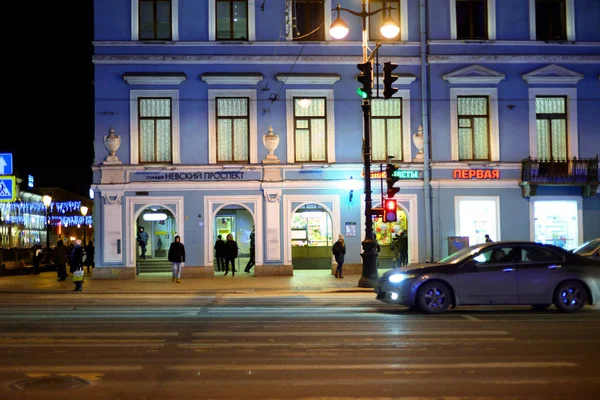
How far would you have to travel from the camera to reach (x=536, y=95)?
2947cm

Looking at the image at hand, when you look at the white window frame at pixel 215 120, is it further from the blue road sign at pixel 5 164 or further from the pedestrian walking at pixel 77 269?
the blue road sign at pixel 5 164

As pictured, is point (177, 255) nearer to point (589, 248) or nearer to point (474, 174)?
point (474, 174)

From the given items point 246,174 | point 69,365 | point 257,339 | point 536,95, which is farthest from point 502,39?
point 69,365

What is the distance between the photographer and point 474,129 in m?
29.5

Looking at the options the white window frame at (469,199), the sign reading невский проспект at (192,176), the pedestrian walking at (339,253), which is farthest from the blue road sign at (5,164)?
the white window frame at (469,199)

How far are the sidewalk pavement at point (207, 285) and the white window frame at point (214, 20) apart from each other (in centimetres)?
965

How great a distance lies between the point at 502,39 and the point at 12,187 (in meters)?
20.3

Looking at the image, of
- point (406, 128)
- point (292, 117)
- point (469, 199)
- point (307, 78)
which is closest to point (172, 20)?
point (307, 78)

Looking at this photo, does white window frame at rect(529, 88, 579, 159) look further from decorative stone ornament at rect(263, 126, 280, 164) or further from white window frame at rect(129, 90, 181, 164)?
white window frame at rect(129, 90, 181, 164)

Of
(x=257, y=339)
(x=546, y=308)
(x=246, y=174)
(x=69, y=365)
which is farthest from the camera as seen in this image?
(x=246, y=174)

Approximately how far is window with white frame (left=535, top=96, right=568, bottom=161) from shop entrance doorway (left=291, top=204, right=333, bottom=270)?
9367 millimetres

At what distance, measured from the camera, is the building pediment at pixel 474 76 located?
95.7 feet

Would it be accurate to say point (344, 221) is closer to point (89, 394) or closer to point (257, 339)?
point (257, 339)

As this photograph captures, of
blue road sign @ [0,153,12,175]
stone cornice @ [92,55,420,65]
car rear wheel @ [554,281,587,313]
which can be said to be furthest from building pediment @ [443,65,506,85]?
blue road sign @ [0,153,12,175]
